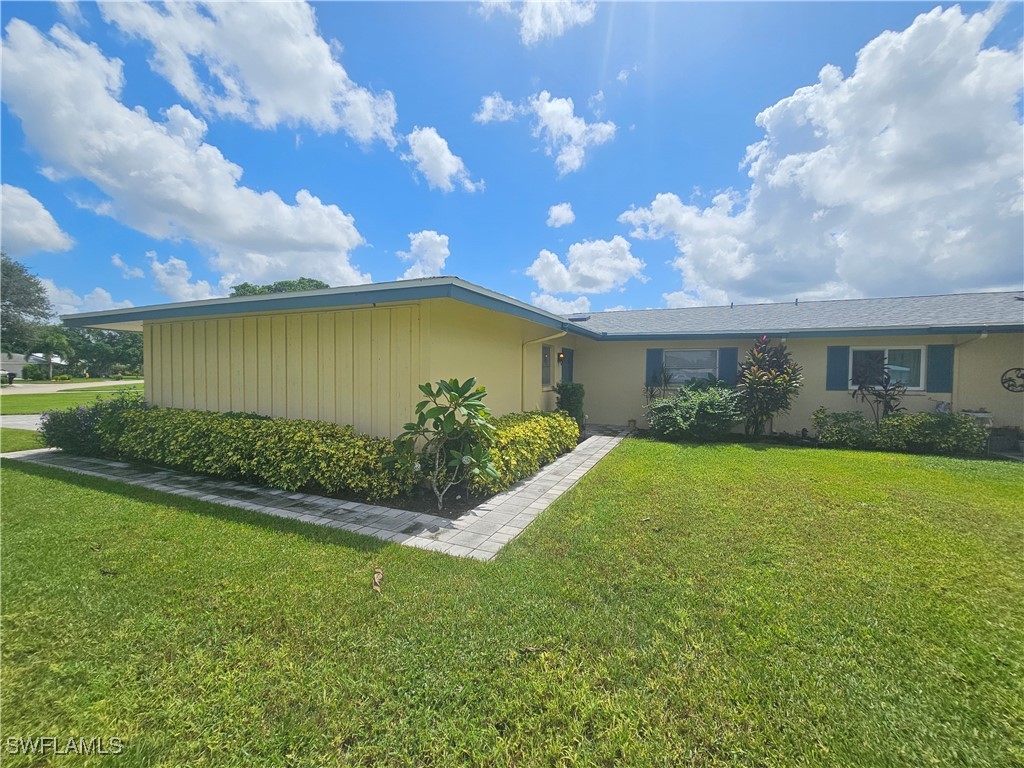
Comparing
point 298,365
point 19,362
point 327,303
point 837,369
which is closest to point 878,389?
point 837,369

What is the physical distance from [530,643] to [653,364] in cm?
951

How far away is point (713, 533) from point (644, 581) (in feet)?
4.25

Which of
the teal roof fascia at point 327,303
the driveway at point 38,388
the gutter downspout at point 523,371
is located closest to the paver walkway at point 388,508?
the gutter downspout at point 523,371

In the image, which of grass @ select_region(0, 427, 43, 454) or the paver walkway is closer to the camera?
the paver walkway

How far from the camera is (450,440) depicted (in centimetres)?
489

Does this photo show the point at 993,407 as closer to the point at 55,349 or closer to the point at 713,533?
the point at 713,533

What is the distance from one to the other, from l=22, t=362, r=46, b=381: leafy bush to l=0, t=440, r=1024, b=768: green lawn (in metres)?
49.8

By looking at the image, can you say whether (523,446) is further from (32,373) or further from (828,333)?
(32,373)

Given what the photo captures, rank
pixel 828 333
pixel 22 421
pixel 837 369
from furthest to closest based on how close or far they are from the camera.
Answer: pixel 22 421, pixel 837 369, pixel 828 333

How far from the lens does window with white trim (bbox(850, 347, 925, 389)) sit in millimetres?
8688

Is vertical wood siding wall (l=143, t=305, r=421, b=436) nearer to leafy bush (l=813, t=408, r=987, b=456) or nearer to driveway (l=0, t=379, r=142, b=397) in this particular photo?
leafy bush (l=813, t=408, r=987, b=456)

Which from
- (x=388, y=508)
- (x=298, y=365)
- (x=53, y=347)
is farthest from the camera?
(x=53, y=347)

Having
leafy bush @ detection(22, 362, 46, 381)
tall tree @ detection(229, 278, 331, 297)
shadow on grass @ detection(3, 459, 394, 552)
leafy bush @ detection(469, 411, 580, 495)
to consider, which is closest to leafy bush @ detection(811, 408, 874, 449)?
leafy bush @ detection(469, 411, 580, 495)

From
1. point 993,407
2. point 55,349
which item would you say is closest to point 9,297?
point 55,349
